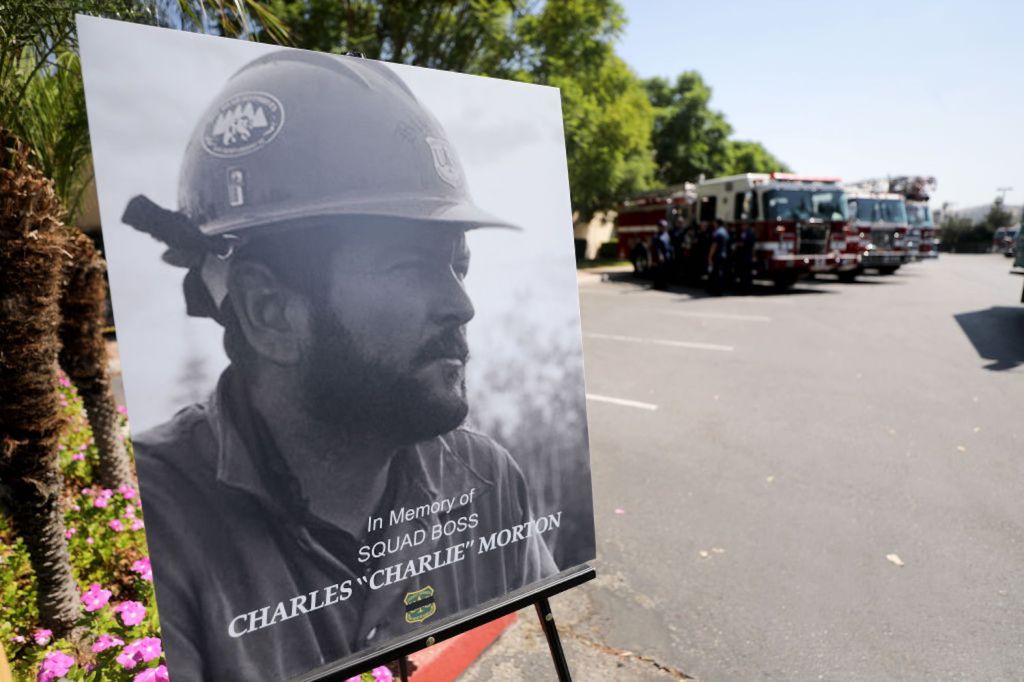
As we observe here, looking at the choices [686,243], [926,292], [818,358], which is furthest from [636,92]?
[818,358]

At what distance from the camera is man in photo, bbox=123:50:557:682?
136 centimetres

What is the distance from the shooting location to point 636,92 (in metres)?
24.5

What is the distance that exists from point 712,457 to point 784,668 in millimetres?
2493

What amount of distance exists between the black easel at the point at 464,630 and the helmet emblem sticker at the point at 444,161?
119 centimetres

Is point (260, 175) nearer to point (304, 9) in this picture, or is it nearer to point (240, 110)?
point (240, 110)

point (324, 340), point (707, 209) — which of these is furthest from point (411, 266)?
point (707, 209)

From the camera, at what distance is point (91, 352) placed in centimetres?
374

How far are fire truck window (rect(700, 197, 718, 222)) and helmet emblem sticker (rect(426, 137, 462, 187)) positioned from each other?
15696 millimetres

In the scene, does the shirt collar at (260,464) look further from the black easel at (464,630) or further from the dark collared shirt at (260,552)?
the black easel at (464,630)

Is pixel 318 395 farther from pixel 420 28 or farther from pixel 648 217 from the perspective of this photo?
pixel 648 217

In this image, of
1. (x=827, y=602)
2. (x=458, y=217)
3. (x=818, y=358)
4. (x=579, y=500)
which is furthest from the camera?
(x=818, y=358)

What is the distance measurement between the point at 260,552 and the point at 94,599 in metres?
1.42

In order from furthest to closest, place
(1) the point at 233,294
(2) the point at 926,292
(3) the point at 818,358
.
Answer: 1. (2) the point at 926,292
2. (3) the point at 818,358
3. (1) the point at 233,294

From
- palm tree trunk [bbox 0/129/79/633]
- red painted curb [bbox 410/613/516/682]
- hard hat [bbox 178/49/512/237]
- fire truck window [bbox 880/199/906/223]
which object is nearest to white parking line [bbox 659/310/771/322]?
red painted curb [bbox 410/613/516/682]
